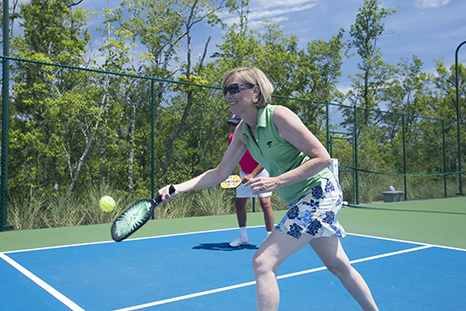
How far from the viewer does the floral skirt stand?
2.11m

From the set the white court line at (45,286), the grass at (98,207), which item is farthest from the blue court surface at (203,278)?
the grass at (98,207)

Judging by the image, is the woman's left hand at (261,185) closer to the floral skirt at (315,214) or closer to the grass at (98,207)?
the floral skirt at (315,214)

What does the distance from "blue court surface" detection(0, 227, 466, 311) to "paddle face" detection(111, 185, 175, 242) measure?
39.3 inches

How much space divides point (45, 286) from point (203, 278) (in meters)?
1.44

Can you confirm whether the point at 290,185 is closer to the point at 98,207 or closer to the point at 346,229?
the point at 346,229

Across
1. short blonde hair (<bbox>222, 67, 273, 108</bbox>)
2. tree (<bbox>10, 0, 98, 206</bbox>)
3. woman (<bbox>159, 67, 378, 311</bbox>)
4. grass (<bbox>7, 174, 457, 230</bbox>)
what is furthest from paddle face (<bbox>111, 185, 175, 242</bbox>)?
tree (<bbox>10, 0, 98, 206</bbox>)

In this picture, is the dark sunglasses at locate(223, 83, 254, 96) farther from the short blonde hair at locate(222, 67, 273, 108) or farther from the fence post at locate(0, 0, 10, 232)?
the fence post at locate(0, 0, 10, 232)

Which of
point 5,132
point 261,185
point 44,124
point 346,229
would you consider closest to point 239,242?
point 346,229

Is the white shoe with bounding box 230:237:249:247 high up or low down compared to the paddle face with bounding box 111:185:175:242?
down

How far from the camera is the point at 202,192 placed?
10.1m

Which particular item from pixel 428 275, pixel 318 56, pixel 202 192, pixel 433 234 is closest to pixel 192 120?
pixel 202 192

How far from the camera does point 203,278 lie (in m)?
3.90

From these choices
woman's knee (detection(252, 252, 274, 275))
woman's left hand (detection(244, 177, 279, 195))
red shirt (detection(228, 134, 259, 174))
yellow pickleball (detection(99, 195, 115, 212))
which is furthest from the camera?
red shirt (detection(228, 134, 259, 174))

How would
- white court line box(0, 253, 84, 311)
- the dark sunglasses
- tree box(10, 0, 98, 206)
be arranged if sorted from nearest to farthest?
the dark sunglasses
white court line box(0, 253, 84, 311)
tree box(10, 0, 98, 206)
